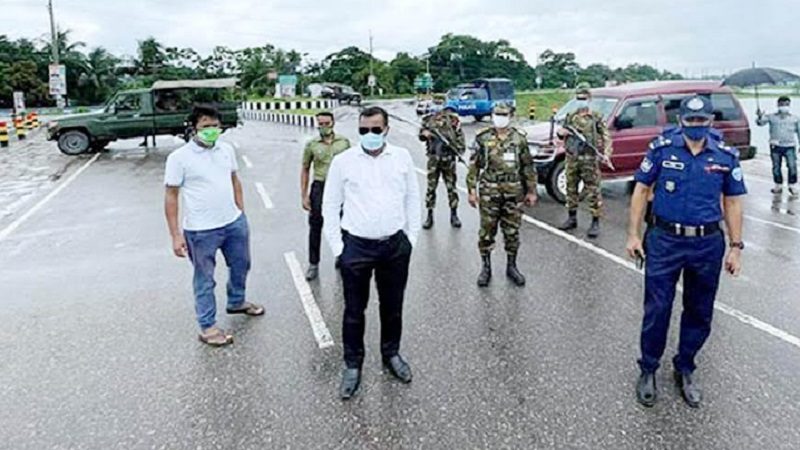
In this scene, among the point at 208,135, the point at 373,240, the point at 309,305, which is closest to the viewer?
the point at 373,240

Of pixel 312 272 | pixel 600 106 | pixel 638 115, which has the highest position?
pixel 600 106

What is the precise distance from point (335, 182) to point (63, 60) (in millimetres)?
57957

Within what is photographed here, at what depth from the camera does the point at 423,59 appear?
82188 millimetres

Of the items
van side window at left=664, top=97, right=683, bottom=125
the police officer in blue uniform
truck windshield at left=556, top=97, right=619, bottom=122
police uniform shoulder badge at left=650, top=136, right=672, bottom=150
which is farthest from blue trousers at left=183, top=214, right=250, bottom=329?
van side window at left=664, top=97, right=683, bottom=125

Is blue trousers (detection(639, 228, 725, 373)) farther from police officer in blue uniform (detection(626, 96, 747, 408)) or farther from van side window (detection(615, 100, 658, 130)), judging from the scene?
van side window (detection(615, 100, 658, 130))

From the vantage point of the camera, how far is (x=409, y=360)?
434 centimetres

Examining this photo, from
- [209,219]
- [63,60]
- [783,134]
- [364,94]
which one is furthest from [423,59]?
[209,219]

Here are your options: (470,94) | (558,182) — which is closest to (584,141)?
(558,182)

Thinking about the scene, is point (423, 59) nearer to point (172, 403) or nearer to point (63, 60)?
point (63, 60)

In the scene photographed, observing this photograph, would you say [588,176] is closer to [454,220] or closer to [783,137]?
[454,220]

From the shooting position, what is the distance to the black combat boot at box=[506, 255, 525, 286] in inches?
234

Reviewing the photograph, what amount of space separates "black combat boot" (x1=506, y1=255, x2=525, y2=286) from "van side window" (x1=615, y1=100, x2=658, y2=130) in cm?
482

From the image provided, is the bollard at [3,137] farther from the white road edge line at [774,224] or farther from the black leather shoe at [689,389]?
the black leather shoe at [689,389]

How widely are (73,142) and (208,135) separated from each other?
15918 mm
